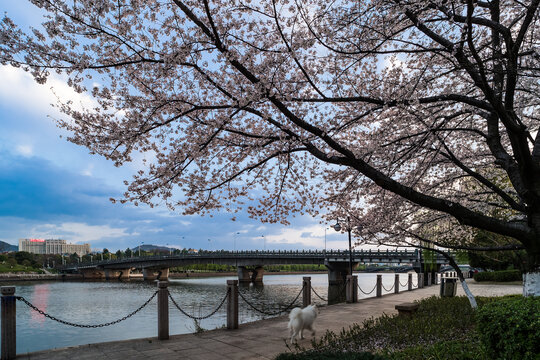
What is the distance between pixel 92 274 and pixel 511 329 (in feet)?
389

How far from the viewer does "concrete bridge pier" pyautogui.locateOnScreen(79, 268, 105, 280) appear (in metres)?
105

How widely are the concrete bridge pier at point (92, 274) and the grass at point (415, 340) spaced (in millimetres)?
110347

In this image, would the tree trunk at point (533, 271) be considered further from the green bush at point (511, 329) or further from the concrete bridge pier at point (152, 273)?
the concrete bridge pier at point (152, 273)

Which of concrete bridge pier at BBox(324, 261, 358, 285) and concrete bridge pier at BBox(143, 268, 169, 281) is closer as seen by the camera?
concrete bridge pier at BBox(324, 261, 358, 285)

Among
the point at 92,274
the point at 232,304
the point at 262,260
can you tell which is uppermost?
the point at 232,304

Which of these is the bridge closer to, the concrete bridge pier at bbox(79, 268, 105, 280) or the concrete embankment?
the concrete bridge pier at bbox(79, 268, 105, 280)

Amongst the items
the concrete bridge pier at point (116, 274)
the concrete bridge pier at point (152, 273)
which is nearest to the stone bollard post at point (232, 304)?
the concrete bridge pier at point (152, 273)

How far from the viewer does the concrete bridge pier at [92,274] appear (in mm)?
104938

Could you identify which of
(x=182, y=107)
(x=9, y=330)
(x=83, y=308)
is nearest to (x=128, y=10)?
(x=182, y=107)

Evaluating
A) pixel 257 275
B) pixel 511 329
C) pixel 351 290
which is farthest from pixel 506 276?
pixel 257 275

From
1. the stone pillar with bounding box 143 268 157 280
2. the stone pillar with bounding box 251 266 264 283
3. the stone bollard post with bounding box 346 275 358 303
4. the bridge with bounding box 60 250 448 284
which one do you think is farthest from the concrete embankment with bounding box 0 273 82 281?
the stone bollard post with bounding box 346 275 358 303

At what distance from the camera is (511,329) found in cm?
545

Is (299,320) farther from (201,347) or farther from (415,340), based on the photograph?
(415,340)

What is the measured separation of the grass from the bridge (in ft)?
148
